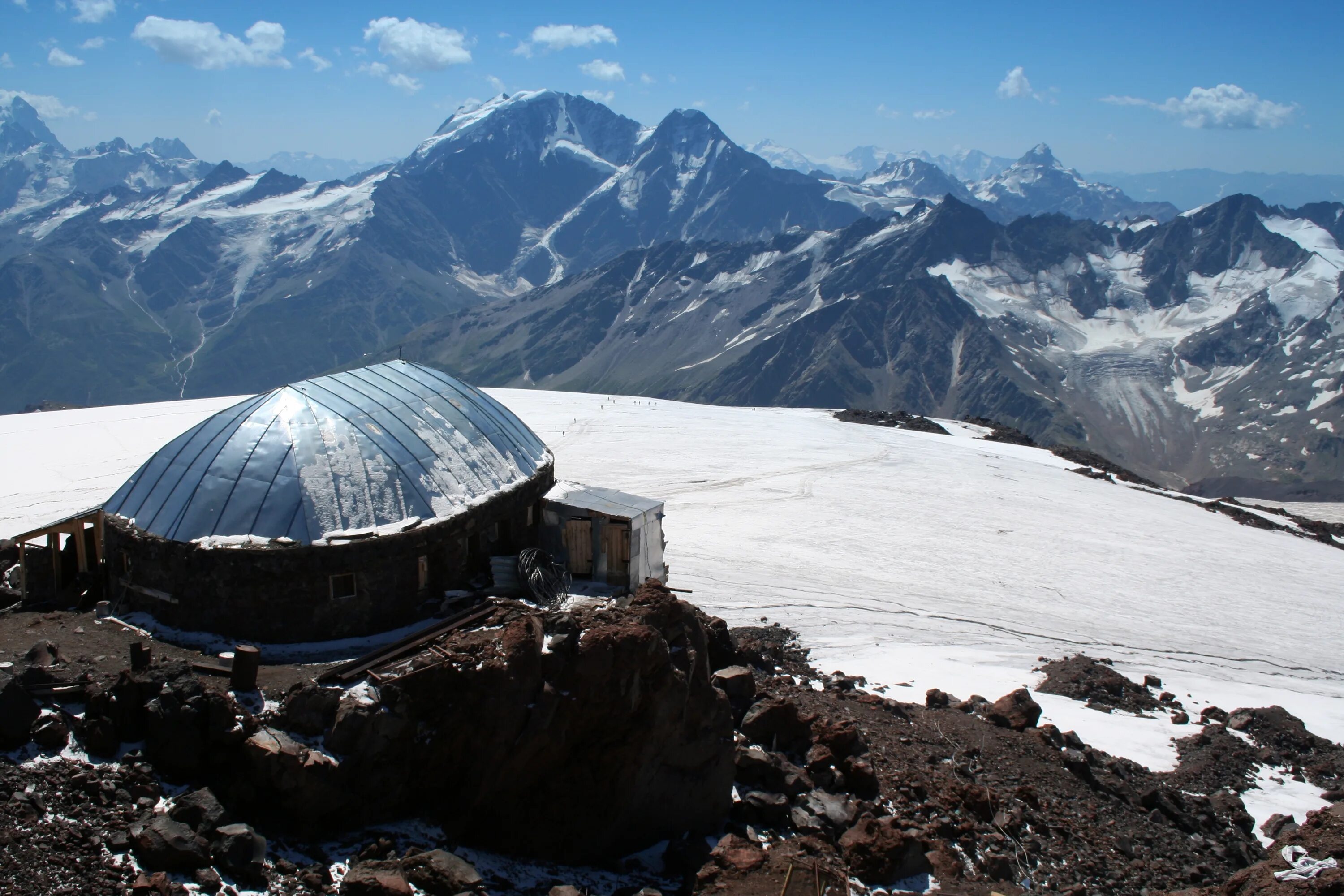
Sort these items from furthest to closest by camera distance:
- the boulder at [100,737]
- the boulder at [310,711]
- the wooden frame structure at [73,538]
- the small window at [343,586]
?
the wooden frame structure at [73,538] < the small window at [343,586] < the boulder at [310,711] < the boulder at [100,737]

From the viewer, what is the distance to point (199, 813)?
1071 centimetres

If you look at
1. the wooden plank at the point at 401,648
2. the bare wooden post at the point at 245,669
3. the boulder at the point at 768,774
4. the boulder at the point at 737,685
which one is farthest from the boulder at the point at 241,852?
the boulder at the point at 737,685

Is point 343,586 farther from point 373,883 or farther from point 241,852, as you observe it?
point 373,883

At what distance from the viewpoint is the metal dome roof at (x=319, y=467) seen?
14906 mm

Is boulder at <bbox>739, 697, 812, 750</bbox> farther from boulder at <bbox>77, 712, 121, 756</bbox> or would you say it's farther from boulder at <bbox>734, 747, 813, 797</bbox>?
boulder at <bbox>77, 712, 121, 756</bbox>

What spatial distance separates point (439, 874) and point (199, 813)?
2890 millimetres

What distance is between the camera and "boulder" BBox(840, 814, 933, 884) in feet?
43.3

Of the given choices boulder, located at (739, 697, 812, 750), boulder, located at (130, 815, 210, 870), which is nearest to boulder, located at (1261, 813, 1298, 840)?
boulder, located at (739, 697, 812, 750)

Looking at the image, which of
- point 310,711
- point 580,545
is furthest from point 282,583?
point 580,545

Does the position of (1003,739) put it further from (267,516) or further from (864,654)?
(267,516)

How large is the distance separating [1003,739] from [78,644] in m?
16.1

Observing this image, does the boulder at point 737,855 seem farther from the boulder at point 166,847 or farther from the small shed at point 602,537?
the boulder at point 166,847

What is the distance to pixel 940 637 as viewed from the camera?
86.7 feet

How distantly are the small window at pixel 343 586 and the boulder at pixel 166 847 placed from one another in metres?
4.77
